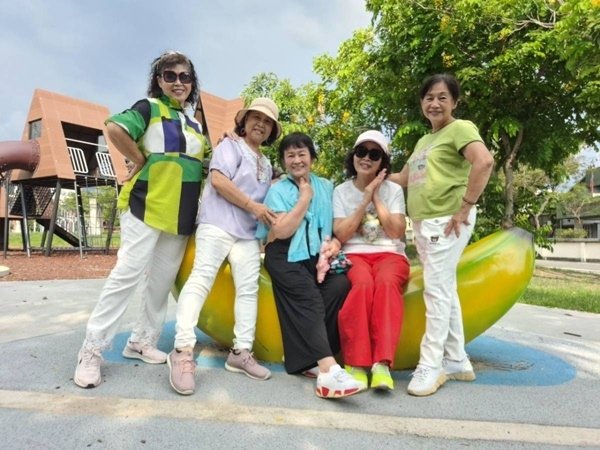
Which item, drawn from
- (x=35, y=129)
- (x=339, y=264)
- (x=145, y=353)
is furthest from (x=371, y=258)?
(x=35, y=129)

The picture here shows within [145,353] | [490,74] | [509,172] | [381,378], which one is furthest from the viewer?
[509,172]

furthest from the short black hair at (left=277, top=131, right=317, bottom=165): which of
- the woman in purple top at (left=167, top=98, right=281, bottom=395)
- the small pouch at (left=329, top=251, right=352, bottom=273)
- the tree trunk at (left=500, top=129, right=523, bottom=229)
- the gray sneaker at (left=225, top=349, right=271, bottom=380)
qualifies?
the tree trunk at (left=500, top=129, right=523, bottom=229)

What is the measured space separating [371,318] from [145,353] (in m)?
1.51

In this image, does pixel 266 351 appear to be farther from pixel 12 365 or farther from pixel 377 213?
pixel 12 365

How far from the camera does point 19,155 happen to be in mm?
13406

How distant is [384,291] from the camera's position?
108 inches

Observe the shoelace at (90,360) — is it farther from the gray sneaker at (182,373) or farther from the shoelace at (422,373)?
the shoelace at (422,373)

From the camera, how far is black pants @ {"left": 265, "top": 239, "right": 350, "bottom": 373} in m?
2.72

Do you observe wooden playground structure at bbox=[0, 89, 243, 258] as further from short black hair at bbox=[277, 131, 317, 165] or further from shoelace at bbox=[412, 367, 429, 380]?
shoelace at bbox=[412, 367, 429, 380]

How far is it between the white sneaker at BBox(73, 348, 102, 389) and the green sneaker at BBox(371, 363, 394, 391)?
59.6 inches

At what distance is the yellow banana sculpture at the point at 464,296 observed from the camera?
9.83 ft

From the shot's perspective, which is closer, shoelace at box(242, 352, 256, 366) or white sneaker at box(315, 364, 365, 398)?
white sneaker at box(315, 364, 365, 398)

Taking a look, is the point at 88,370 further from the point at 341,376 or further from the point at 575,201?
the point at 575,201

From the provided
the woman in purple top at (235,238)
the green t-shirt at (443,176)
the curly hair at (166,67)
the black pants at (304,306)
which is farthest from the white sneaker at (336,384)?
the curly hair at (166,67)
